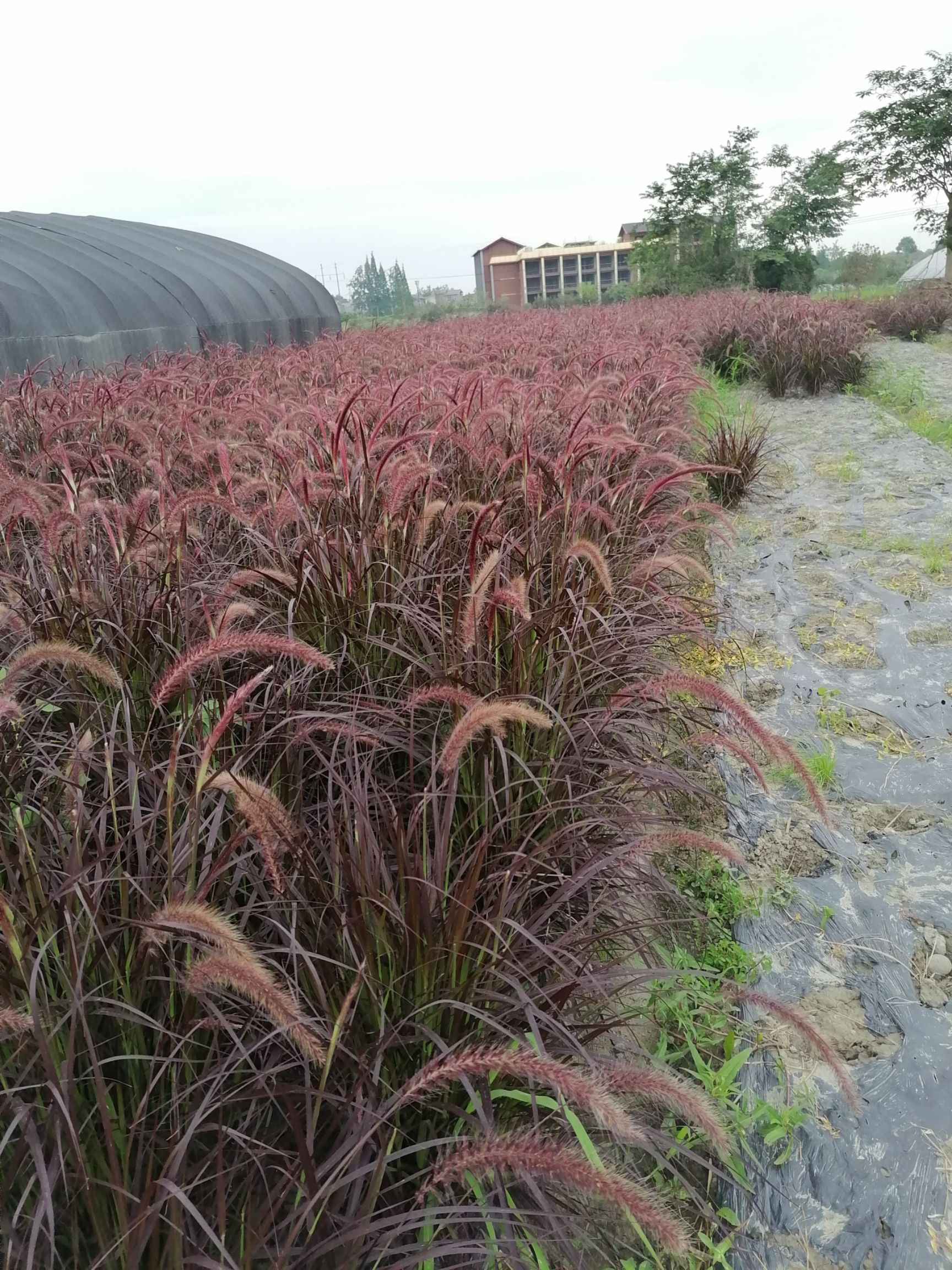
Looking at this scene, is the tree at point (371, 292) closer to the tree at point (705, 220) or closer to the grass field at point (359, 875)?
the tree at point (705, 220)

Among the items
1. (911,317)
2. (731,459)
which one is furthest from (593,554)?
(911,317)

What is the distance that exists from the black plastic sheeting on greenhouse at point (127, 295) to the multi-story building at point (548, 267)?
136 feet

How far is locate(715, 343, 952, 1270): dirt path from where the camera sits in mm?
1492

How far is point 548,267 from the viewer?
6425cm

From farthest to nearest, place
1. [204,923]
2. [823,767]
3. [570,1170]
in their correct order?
[823,767] < [204,923] < [570,1170]

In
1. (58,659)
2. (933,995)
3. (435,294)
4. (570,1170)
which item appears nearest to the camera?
(570,1170)

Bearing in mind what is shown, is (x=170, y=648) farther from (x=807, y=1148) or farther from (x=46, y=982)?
(x=807, y=1148)

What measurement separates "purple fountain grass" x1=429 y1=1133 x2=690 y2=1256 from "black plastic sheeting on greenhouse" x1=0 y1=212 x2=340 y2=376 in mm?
8297

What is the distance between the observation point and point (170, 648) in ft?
6.59

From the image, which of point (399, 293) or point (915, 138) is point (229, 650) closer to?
point (915, 138)

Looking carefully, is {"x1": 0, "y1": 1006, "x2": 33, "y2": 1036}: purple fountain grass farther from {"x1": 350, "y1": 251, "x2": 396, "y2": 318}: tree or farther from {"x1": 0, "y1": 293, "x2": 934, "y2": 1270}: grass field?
{"x1": 350, "y1": 251, "x2": 396, "y2": 318}: tree

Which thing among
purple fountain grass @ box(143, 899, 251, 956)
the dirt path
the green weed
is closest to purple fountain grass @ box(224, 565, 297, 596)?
purple fountain grass @ box(143, 899, 251, 956)

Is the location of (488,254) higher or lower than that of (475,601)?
higher

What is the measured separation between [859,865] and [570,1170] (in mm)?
1801
